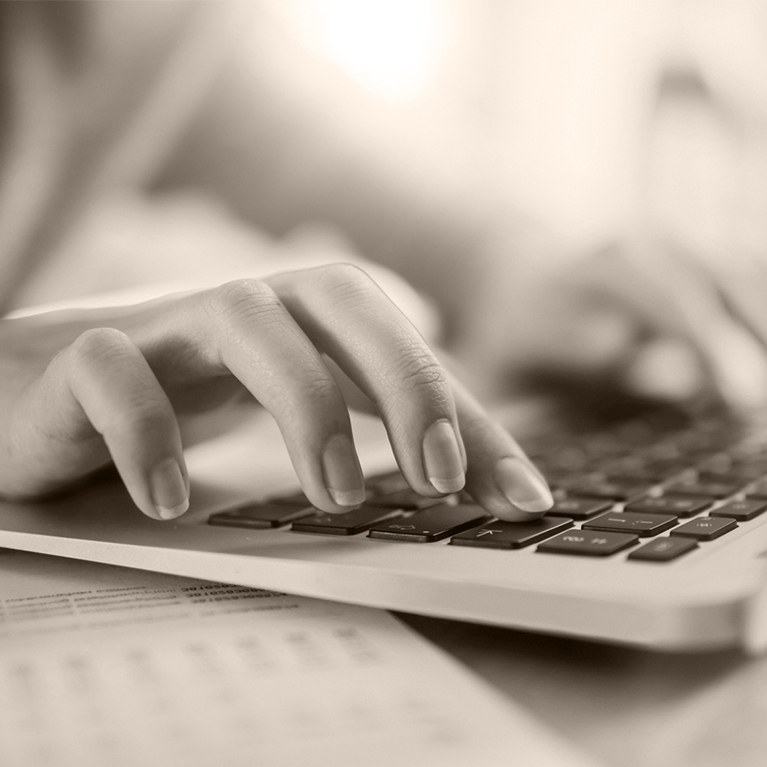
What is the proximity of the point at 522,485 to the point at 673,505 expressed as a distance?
81mm

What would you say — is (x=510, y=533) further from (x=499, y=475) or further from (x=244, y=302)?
(x=244, y=302)

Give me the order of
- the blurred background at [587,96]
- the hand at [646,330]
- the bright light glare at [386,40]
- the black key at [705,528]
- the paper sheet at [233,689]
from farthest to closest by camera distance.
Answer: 1. the bright light glare at [386,40]
2. the blurred background at [587,96]
3. the hand at [646,330]
4. the black key at [705,528]
5. the paper sheet at [233,689]

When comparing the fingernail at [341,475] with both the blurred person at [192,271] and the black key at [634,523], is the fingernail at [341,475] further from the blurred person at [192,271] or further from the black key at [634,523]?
the black key at [634,523]

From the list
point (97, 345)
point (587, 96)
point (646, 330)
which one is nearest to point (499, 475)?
point (97, 345)

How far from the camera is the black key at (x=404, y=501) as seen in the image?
47cm

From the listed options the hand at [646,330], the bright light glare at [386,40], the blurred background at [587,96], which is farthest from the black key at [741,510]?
the bright light glare at [386,40]

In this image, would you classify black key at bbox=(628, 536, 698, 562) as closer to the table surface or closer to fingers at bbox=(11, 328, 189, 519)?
the table surface

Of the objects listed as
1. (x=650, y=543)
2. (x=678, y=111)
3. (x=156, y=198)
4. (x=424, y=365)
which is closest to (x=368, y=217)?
(x=156, y=198)

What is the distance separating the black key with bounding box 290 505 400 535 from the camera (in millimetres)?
419

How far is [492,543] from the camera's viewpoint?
38cm

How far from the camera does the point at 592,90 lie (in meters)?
1.82

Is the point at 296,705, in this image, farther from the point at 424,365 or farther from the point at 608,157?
the point at 608,157

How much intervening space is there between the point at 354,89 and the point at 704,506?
3.82 feet

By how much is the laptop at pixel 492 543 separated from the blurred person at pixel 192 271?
1.0 inches
